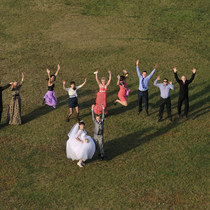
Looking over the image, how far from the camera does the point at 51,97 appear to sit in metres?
20.4

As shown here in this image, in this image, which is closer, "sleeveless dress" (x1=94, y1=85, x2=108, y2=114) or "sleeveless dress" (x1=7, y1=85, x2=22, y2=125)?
"sleeveless dress" (x1=7, y1=85, x2=22, y2=125)

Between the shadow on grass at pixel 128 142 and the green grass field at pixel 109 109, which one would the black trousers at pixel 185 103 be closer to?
the green grass field at pixel 109 109

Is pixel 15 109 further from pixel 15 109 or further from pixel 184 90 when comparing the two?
pixel 184 90

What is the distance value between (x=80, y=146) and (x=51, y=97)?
5.77 meters

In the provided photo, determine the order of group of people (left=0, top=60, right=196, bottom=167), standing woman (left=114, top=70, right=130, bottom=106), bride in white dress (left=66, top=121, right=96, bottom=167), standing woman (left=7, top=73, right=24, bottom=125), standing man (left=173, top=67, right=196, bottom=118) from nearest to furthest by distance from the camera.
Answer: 1. bride in white dress (left=66, top=121, right=96, bottom=167)
2. group of people (left=0, top=60, right=196, bottom=167)
3. standing woman (left=7, top=73, right=24, bottom=125)
4. standing man (left=173, top=67, right=196, bottom=118)
5. standing woman (left=114, top=70, right=130, bottom=106)

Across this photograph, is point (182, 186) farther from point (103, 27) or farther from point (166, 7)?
point (166, 7)

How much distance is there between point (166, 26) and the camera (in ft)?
101

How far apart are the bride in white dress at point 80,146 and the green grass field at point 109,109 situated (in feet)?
1.59

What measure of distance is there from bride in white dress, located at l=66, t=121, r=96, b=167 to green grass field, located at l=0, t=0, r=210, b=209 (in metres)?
0.48

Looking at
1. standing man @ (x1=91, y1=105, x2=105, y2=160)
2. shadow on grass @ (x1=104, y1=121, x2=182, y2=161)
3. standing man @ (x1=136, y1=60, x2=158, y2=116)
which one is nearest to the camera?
standing man @ (x1=91, y1=105, x2=105, y2=160)

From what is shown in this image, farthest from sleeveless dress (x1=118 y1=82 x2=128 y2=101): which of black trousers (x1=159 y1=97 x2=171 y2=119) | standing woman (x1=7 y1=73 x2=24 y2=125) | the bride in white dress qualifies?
standing woman (x1=7 y1=73 x2=24 y2=125)

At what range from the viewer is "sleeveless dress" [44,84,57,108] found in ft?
66.8

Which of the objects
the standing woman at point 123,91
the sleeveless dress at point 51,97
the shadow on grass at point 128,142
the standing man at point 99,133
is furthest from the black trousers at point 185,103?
the sleeveless dress at point 51,97

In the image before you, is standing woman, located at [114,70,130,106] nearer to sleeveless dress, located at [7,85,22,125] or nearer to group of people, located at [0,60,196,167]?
group of people, located at [0,60,196,167]
